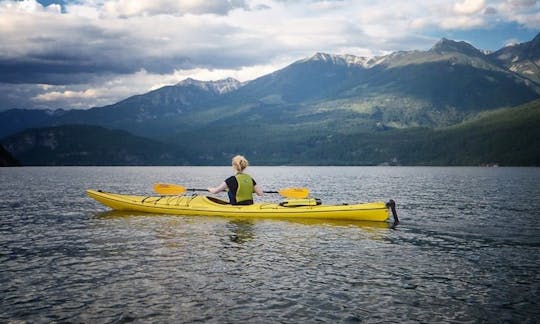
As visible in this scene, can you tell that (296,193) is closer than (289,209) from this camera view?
No

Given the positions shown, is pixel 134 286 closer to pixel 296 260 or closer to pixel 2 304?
pixel 2 304

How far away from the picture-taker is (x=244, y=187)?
1080 inches

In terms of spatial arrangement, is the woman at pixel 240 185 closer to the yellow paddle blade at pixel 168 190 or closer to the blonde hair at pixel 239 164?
the blonde hair at pixel 239 164

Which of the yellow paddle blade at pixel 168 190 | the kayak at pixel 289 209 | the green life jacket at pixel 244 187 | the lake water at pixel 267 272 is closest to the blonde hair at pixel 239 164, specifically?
the green life jacket at pixel 244 187

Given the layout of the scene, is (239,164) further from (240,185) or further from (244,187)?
(244,187)

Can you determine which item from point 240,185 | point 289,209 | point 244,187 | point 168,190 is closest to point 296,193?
point 289,209

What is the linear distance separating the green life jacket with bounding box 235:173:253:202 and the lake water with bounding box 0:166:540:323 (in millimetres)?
1630

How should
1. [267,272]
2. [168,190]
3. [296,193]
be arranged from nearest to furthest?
[267,272] → [296,193] → [168,190]

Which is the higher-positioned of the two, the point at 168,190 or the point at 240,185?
the point at 240,185

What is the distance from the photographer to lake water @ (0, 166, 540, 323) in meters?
11.3

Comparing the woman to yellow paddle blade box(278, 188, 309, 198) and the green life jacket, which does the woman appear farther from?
yellow paddle blade box(278, 188, 309, 198)

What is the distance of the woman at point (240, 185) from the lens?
2584 cm

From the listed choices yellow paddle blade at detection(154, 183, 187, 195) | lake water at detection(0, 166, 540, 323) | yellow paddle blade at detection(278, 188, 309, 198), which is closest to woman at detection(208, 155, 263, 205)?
lake water at detection(0, 166, 540, 323)

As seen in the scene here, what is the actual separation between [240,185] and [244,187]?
339 millimetres
